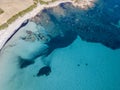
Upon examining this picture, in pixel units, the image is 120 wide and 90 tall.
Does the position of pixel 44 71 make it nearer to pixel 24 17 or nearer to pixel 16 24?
pixel 16 24

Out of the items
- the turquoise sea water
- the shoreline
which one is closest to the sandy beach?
the shoreline

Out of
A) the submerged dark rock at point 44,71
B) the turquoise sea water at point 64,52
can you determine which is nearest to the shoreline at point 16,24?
the turquoise sea water at point 64,52

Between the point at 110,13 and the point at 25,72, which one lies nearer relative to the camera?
the point at 25,72

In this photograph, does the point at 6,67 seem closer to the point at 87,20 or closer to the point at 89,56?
the point at 89,56

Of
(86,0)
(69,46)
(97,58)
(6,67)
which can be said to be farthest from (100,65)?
(86,0)

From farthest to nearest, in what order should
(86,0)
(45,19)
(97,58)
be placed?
(86,0) < (45,19) < (97,58)

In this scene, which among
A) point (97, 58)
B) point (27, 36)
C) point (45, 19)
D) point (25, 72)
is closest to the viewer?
point (25, 72)

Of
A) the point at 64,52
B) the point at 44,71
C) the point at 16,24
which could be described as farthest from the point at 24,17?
the point at 44,71

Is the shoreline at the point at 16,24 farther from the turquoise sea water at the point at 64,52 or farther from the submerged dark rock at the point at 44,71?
the submerged dark rock at the point at 44,71
